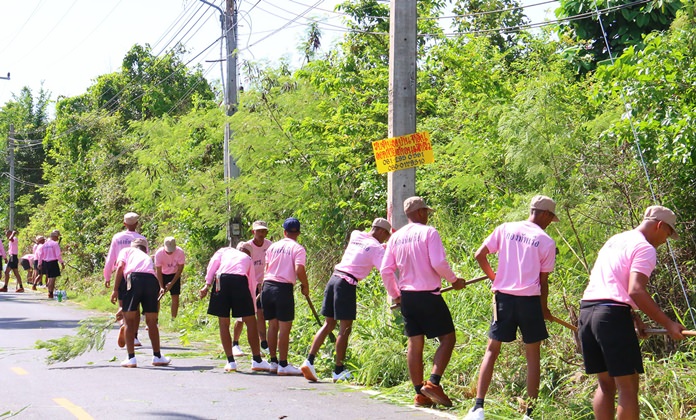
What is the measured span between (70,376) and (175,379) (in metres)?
1.34

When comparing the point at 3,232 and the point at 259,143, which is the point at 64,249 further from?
the point at 3,232

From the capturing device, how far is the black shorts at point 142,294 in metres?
11.8

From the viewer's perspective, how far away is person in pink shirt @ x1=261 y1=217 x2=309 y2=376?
1097 centimetres

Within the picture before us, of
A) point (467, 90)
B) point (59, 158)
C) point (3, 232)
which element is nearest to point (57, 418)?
point (467, 90)

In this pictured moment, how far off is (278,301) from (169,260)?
5.24 meters

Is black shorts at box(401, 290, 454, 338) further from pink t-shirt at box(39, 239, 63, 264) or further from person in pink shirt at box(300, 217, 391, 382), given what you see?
pink t-shirt at box(39, 239, 63, 264)

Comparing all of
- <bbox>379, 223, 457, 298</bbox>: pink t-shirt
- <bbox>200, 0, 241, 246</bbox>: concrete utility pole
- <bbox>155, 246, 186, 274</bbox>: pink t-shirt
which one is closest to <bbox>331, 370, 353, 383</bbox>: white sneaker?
<bbox>379, 223, 457, 298</bbox>: pink t-shirt

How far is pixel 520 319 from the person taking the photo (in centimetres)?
777

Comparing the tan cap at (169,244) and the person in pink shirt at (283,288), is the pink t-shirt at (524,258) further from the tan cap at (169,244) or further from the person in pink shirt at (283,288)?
the tan cap at (169,244)

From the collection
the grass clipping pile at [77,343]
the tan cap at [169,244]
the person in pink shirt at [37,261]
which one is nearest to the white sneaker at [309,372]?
the grass clipping pile at [77,343]

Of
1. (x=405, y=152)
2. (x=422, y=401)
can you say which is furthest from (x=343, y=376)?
(x=405, y=152)

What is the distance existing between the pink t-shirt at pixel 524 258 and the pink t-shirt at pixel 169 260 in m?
8.87

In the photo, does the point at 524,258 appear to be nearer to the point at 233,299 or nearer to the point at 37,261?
the point at 233,299

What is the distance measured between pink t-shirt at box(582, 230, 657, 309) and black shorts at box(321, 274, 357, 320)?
13.4 feet
